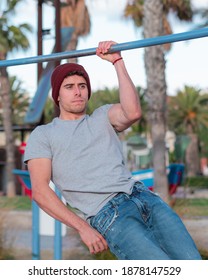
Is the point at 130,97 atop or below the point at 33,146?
atop

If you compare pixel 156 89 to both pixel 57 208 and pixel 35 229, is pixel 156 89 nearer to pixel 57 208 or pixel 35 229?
pixel 35 229

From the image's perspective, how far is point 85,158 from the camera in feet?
7.43

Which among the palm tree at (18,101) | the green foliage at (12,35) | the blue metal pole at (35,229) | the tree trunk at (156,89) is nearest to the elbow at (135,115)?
the blue metal pole at (35,229)

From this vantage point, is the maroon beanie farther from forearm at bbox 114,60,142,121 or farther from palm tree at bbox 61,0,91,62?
palm tree at bbox 61,0,91,62

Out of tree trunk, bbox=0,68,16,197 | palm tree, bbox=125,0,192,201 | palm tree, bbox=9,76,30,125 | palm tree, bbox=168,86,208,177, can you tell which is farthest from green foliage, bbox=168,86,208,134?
palm tree, bbox=125,0,192,201

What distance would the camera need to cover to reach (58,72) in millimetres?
2324

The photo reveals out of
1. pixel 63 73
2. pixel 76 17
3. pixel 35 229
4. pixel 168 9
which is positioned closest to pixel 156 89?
pixel 35 229

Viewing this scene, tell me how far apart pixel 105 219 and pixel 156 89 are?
10.5m

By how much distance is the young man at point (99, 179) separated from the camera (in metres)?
2.13

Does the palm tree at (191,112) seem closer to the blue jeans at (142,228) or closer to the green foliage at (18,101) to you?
the green foliage at (18,101)
